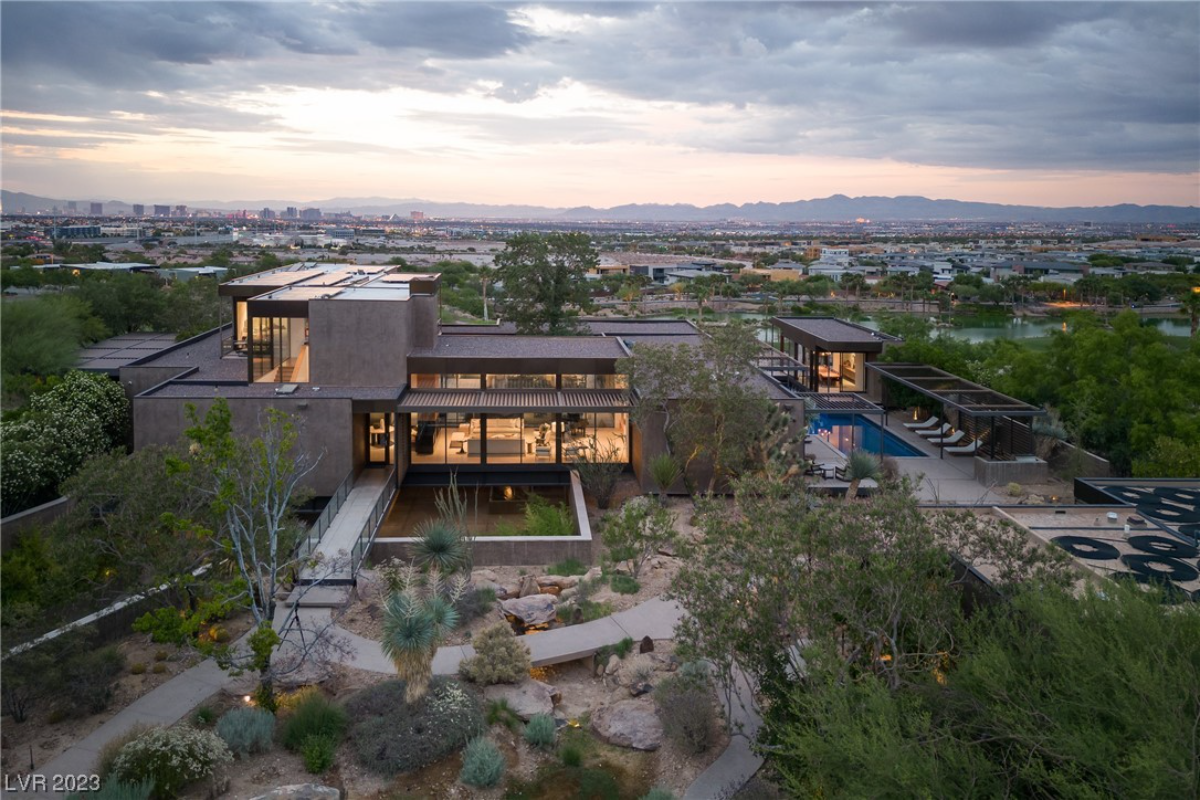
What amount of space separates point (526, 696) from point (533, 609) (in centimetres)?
275

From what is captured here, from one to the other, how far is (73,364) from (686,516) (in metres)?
21.5

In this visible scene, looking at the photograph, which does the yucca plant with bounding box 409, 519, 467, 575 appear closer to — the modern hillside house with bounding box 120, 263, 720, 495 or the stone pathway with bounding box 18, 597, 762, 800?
the stone pathway with bounding box 18, 597, 762, 800

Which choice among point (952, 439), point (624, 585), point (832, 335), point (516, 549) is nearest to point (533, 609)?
point (624, 585)

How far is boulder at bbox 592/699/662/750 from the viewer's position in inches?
475

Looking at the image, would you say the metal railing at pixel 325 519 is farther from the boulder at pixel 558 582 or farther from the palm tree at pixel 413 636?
the boulder at pixel 558 582

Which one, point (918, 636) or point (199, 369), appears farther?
point (199, 369)

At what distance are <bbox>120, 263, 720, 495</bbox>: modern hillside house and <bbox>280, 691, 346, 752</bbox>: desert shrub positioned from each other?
36.0 ft

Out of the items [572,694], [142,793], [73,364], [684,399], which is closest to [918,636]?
[572,694]

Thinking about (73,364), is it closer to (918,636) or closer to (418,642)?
(418,642)

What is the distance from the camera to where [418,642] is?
11773mm

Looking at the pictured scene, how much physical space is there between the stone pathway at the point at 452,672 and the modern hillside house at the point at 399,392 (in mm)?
8394

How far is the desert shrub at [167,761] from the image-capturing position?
10258mm

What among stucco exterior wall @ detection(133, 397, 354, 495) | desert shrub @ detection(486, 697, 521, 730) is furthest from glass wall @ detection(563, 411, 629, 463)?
desert shrub @ detection(486, 697, 521, 730)

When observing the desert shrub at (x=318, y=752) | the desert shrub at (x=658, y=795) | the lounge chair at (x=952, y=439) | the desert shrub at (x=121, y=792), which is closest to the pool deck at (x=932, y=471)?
the lounge chair at (x=952, y=439)
